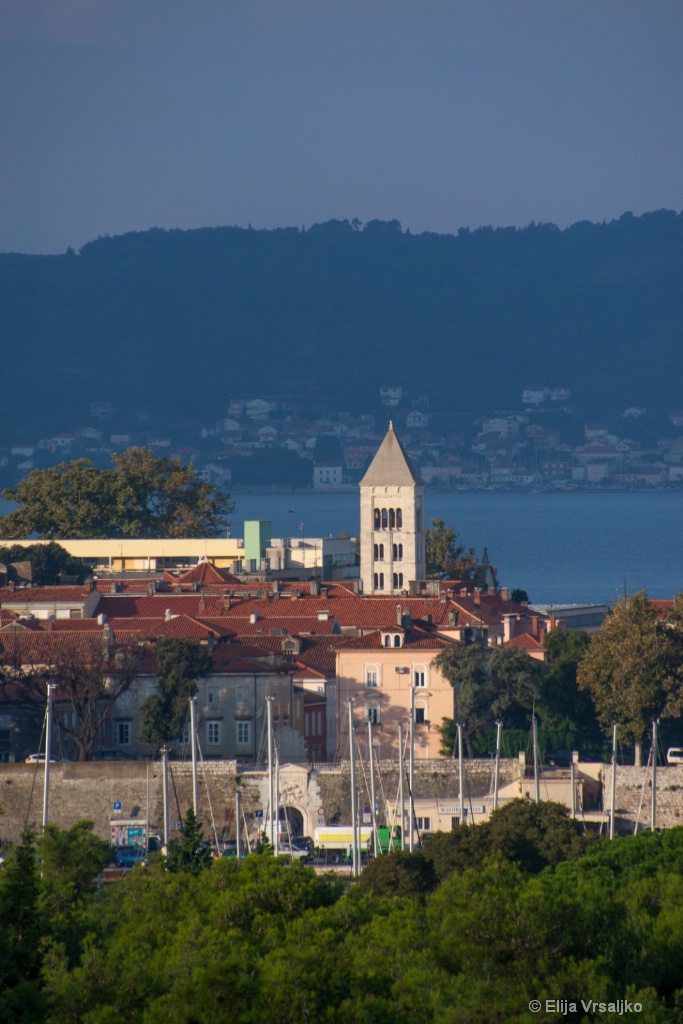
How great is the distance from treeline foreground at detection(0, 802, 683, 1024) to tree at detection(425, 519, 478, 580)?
51.0 meters

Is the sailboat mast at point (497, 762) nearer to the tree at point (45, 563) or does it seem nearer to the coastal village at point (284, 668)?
the coastal village at point (284, 668)

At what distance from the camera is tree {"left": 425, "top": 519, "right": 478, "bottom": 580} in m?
84.2

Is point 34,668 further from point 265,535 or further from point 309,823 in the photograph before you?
point 265,535

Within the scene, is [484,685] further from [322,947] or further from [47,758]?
[322,947]

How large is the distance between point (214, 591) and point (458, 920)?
1797 inches

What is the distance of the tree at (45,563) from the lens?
77.4 meters

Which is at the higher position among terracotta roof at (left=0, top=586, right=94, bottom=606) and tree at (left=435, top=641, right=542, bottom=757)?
terracotta roof at (left=0, top=586, right=94, bottom=606)

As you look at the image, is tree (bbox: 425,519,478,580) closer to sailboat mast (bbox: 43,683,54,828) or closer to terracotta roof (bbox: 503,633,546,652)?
terracotta roof (bbox: 503,633,546,652)

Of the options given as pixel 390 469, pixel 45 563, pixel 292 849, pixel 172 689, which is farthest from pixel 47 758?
pixel 390 469

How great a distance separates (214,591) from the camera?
7131 cm

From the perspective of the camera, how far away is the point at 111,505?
92.3 m

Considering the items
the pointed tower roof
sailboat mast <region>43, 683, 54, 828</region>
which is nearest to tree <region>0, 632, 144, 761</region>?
sailboat mast <region>43, 683, 54, 828</region>

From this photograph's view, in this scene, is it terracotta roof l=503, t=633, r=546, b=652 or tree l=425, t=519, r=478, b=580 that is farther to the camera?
tree l=425, t=519, r=478, b=580

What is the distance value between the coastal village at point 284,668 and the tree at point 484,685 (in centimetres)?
52
